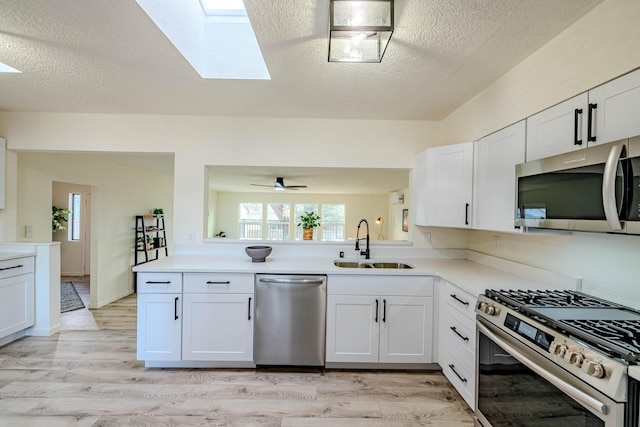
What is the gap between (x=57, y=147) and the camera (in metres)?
2.89

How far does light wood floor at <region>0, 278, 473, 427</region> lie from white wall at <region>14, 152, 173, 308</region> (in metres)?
1.56

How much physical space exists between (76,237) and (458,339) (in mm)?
8028

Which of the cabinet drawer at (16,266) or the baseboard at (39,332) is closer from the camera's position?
the cabinet drawer at (16,266)

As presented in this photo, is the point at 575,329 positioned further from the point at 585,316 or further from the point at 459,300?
the point at 459,300

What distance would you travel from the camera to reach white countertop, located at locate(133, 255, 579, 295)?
1898 millimetres

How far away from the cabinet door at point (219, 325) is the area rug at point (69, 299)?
2.93m

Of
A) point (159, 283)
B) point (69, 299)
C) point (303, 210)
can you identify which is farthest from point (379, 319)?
point (303, 210)

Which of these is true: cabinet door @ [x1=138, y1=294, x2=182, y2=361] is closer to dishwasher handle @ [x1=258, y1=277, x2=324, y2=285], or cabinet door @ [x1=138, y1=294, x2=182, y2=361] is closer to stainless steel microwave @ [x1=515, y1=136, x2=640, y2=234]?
dishwasher handle @ [x1=258, y1=277, x2=324, y2=285]

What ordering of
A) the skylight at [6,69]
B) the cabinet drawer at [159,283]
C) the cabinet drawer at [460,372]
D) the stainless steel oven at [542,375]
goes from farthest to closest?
1. the cabinet drawer at [159,283]
2. the skylight at [6,69]
3. the cabinet drawer at [460,372]
4. the stainless steel oven at [542,375]

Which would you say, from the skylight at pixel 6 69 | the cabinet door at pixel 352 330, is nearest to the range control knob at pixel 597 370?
the cabinet door at pixel 352 330

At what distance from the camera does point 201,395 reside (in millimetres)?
2064

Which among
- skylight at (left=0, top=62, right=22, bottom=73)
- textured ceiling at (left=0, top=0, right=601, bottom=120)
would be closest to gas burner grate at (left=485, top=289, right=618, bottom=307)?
textured ceiling at (left=0, top=0, right=601, bottom=120)

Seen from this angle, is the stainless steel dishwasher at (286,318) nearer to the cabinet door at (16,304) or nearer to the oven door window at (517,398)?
the oven door window at (517,398)

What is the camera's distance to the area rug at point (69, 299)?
161 inches
